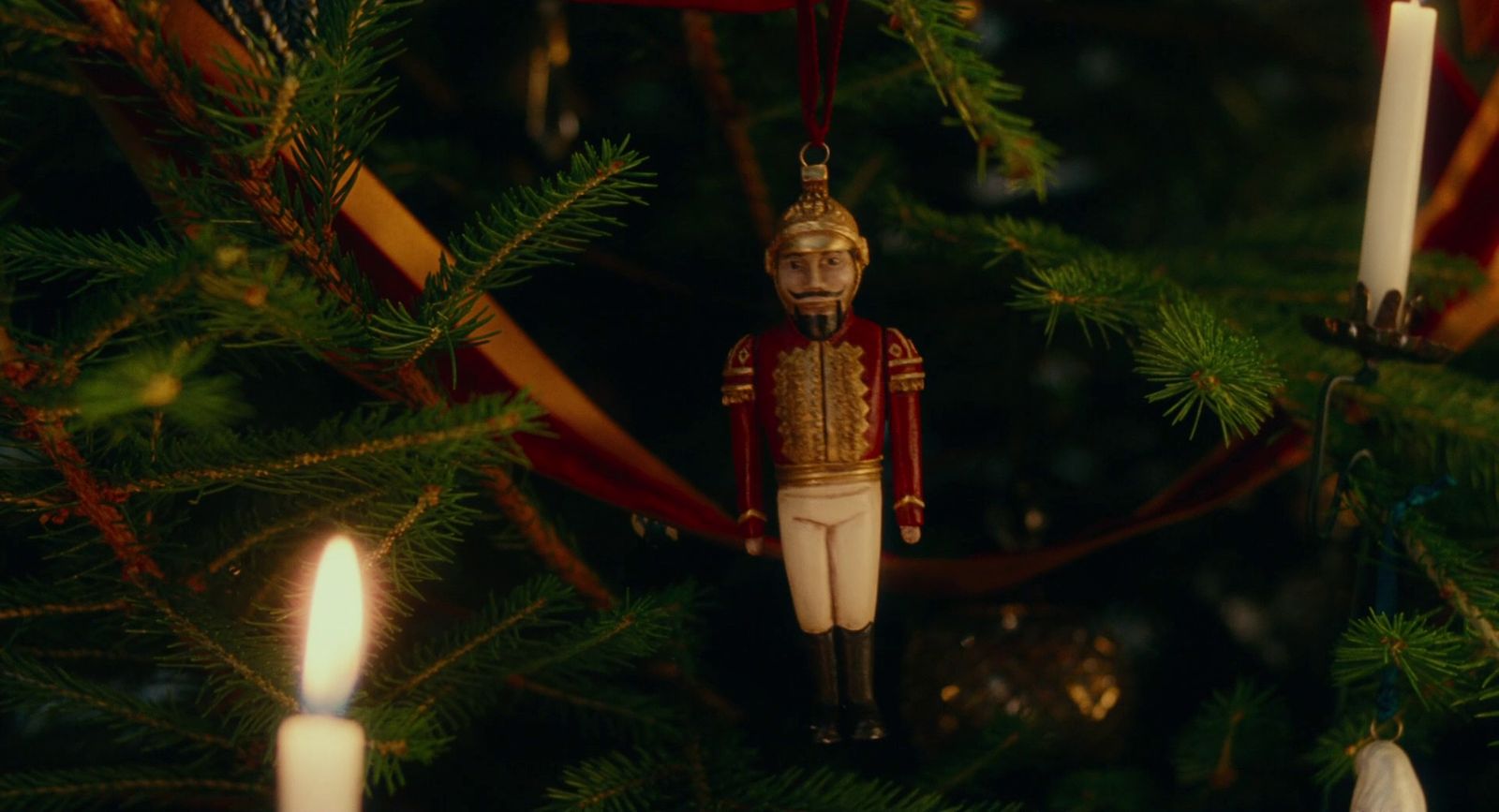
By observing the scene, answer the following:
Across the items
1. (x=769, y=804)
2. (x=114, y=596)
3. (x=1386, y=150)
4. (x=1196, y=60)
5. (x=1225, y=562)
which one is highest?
(x=1196, y=60)

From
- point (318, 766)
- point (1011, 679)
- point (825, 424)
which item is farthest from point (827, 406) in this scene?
point (318, 766)

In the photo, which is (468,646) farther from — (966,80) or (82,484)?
(966,80)

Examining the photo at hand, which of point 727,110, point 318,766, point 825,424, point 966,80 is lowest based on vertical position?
point 318,766

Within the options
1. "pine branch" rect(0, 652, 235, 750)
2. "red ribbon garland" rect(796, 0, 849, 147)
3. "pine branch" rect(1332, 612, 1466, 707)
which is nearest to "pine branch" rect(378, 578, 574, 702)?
"pine branch" rect(0, 652, 235, 750)

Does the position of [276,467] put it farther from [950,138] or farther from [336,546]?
[950,138]

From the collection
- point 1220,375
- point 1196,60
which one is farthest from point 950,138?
point 1220,375

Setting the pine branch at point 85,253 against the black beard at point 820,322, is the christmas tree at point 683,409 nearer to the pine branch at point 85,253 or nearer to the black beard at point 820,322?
the pine branch at point 85,253
